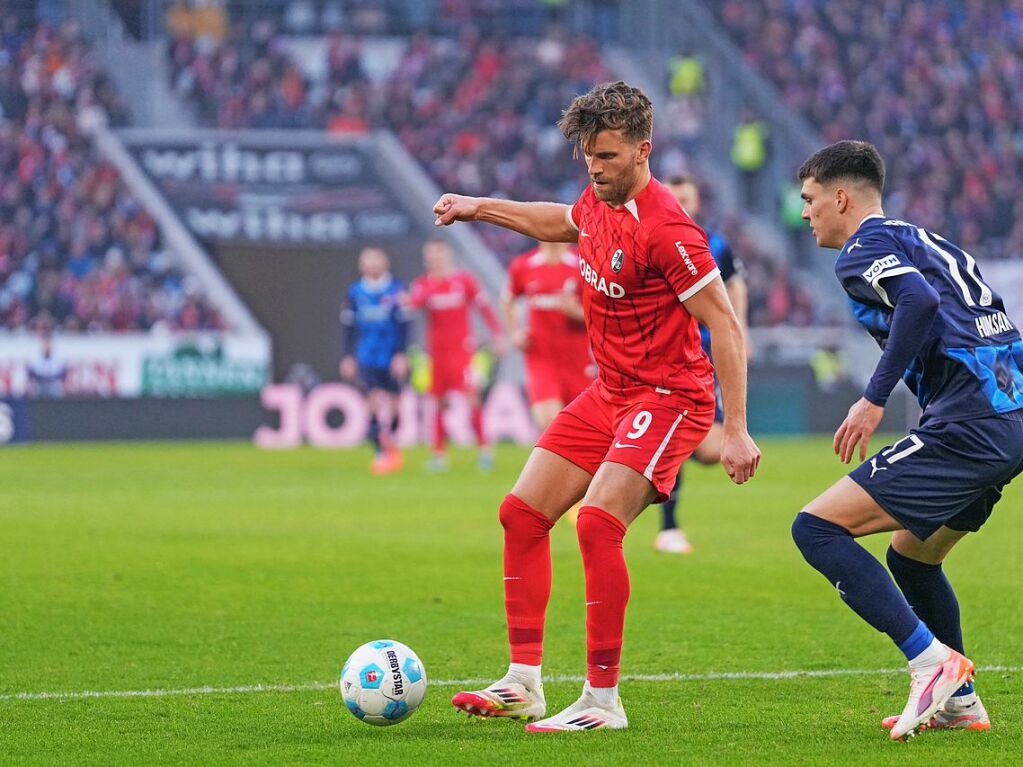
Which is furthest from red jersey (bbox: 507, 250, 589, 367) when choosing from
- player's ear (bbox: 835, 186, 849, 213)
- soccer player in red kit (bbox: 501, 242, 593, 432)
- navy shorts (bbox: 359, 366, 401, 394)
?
player's ear (bbox: 835, 186, 849, 213)

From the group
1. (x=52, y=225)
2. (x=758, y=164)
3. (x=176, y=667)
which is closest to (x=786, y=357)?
(x=758, y=164)

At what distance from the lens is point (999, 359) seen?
17.0ft

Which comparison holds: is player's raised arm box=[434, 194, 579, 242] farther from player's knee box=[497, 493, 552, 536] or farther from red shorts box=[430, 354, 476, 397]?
red shorts box=[430, 354, 476, 397]

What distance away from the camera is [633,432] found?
5516 millimetres

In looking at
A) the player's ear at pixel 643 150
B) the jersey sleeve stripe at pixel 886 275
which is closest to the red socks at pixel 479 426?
the player's ear at pixel 643 150

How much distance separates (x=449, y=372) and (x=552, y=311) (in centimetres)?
648

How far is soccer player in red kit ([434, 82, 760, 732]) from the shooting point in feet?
17.6

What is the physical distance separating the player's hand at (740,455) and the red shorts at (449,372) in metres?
14.4

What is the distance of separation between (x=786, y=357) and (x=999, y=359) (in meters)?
22.8

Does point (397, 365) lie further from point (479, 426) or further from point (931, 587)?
point (931, 587)

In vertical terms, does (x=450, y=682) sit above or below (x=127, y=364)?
below

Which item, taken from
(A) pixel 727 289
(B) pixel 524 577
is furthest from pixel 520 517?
(A) pixel 727 289

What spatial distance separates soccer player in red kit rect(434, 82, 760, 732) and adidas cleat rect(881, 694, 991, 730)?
100 centimetres

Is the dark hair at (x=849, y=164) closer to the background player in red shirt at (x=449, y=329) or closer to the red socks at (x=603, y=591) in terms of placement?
the red socks at (x=603, y=591)
